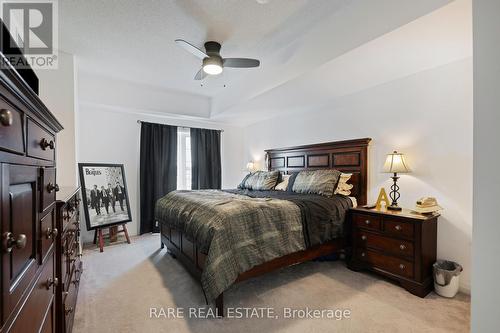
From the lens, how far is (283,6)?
2.00 m

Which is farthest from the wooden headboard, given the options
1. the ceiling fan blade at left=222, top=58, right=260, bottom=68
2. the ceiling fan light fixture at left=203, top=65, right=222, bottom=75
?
the ceiling fan light fixture at left=203, top=65, right=222, bottom=75

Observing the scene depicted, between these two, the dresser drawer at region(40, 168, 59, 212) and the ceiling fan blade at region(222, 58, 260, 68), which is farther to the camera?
the ceiling fan blade at region(222, 58, 260, 68)

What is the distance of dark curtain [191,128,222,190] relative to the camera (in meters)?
4.94

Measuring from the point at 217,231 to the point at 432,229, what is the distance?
2185mm

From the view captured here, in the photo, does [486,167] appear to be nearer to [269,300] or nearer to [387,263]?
[387,263]

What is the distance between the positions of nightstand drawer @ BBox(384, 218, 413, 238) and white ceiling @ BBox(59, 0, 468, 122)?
176cm

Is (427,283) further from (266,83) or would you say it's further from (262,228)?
(266,83)

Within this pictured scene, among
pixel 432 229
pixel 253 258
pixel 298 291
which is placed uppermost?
pixel 432 229

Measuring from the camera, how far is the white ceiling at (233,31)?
1.92 metres

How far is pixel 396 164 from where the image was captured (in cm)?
262

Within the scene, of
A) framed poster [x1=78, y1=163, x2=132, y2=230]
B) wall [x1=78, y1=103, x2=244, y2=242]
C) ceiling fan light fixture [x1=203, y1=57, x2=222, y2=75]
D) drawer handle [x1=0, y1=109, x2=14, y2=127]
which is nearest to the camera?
drawer handle [x1=0, y1=109, x2=14, y2=127]

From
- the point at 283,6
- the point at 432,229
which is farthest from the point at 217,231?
the point at 432,229

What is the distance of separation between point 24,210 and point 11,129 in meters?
0.28

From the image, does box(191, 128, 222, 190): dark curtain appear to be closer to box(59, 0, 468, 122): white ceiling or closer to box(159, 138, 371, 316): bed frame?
box(159, 138, 371, 316): bed frame
